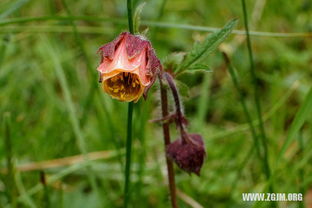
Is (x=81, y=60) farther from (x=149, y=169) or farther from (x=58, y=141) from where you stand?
(x=149, y=169)

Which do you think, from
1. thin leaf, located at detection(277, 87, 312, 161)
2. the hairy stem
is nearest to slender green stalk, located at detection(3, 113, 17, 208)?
the hairy stem

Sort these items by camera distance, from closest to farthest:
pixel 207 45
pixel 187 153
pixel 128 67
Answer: pixel 128 67 < pixel 207 45 < pixel 187 153

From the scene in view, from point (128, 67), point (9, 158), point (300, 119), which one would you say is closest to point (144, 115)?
point (9, 158)

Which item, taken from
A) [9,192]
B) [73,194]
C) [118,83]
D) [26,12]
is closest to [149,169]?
[73,194]

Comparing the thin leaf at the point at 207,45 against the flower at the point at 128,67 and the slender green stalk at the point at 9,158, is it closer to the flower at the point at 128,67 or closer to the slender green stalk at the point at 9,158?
the flower at the point at 128,67

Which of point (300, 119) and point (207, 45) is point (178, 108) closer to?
point (207, 45)

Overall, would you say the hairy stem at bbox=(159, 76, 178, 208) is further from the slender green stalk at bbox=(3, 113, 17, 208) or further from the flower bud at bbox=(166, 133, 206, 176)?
the slender green stalk at bbox=(3, 113, 17, 208)

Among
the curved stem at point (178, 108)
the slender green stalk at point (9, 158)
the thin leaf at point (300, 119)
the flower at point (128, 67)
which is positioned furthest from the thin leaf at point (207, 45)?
the slender green stalk at point (9, 158)
